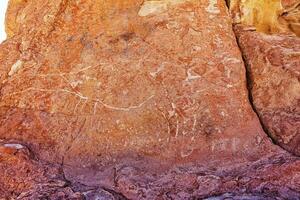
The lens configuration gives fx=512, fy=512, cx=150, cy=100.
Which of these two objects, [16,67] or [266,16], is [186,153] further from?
[266,16]

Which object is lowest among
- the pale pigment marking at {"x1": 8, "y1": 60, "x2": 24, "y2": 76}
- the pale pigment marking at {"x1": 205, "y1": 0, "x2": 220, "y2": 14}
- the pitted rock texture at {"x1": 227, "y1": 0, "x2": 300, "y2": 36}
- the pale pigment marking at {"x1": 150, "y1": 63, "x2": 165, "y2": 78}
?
the pitted rock texture at {"x1": 227, "y1": 0, "x2": 300, "y2": 36}

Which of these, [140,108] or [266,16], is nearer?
[140,108]

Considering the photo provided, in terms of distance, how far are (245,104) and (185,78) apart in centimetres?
45

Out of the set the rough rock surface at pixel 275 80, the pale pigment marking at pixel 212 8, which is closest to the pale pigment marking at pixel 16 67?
the pale pigment marking at pixel 212 8

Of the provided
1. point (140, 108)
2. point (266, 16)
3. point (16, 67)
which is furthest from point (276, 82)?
point (16, 67)

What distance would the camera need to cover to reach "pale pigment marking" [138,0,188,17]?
3.97m

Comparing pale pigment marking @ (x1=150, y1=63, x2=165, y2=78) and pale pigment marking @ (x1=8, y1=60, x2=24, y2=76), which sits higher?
pale pigment marking @ (x1=8, y1=60, x2=24, y2=76)

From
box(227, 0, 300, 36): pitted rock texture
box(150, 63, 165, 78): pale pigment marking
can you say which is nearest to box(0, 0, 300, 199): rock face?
box(150, 63, 165, 78): pale pigment marking

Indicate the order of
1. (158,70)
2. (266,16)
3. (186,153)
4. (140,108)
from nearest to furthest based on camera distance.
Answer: (186,153) → (140,108) → (158,70) → (266,16)

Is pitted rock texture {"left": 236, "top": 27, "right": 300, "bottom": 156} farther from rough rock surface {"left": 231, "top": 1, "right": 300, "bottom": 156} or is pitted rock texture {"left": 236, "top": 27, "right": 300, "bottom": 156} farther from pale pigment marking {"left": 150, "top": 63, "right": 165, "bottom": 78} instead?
pale pigment marking {"left": 150, "top": 63, "right": 165, "bottom": 78}

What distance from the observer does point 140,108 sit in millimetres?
3488

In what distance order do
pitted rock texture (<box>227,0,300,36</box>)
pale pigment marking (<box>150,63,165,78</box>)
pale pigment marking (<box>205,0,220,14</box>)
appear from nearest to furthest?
1. pale pigment marking (<box>150,63,165,78</box>)
2. pale pigment marking (<box>205,0,220,14</box>)
3. pitted rock texture (<box>227,0,300,36</box>)

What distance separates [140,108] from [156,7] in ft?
3.08

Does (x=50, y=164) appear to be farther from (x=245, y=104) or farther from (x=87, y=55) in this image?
(x=245, y=104)
